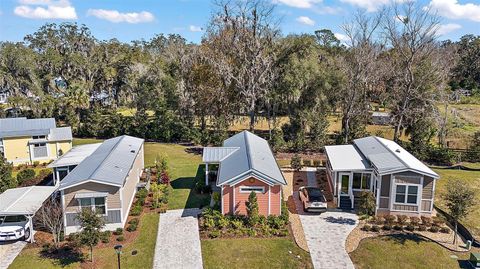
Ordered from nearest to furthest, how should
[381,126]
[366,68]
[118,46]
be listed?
[366,68] → [381,126] → [118,46]

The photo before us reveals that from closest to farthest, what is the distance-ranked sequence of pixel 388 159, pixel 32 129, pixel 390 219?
pixel 390 219
pixel 388 159
pixel 32 129

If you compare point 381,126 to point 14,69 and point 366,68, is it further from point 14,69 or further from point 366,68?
point 14,69

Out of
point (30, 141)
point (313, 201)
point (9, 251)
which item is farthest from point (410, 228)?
point (30, 141)

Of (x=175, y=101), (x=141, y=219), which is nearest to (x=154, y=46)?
(x=175, y=101)

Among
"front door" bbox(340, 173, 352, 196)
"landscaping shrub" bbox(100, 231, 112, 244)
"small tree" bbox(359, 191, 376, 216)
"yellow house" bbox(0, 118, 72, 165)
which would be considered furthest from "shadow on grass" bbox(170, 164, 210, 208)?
"yellow house" bbox(0, 118, 72, 165)

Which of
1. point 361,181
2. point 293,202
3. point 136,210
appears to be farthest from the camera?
point 293,202

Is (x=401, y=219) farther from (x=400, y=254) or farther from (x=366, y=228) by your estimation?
(x=400, y=254)

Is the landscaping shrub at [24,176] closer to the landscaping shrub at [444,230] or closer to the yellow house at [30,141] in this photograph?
the yellow house at [30,141]

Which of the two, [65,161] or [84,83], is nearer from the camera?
[65,161]
